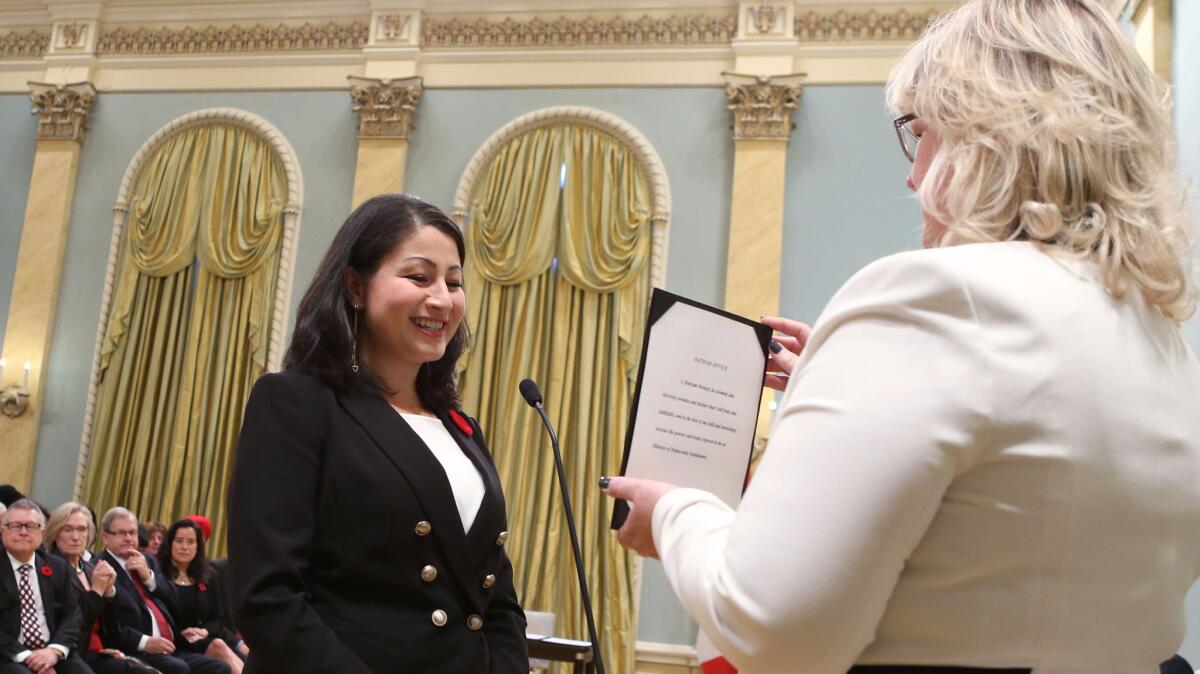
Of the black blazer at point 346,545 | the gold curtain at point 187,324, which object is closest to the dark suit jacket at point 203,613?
the gold curtain at point 187,324

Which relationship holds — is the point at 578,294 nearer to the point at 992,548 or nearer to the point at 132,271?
the point at 132,271

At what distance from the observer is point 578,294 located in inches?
340

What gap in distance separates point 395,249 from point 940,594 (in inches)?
58.9

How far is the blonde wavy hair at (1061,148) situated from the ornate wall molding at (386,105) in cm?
824

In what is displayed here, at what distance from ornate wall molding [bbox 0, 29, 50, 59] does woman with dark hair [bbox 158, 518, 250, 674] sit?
5284mm

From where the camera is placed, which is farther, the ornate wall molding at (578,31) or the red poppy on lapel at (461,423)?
the ornate wall molding at (578,31)

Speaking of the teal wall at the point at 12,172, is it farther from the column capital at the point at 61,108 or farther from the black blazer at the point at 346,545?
the black blazer at the point at 346,545

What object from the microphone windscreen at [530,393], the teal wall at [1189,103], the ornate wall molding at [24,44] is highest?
the ornate wall molding at [24,44]

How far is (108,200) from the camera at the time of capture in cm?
965

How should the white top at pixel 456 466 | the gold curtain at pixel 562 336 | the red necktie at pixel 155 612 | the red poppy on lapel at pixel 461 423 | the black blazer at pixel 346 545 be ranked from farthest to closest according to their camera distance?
the gold curtain at pixel 562 336 < the red necktie at pixel 155 612 < the red poppy on lapel at pixel 461 423 < the white top at pixel 456 466 < the black blazer at pixel 346 545

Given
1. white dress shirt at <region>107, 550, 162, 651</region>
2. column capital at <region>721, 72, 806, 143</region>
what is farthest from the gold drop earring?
column capital at <region>721, 72, 806, 143</region>

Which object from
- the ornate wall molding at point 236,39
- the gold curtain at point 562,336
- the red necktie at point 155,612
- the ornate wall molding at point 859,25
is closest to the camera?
the red necktie at point 155,612

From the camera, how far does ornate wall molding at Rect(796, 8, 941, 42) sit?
8.72m

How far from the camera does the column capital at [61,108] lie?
9.67 meters
